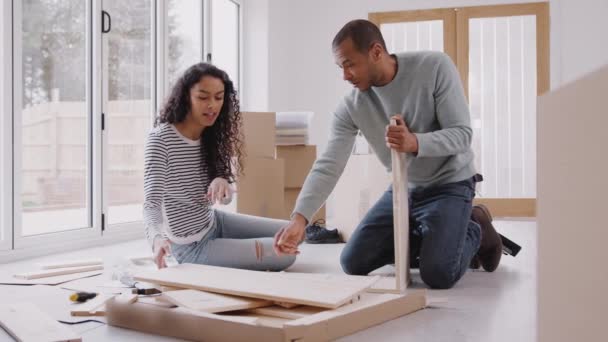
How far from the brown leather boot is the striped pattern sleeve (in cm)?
122

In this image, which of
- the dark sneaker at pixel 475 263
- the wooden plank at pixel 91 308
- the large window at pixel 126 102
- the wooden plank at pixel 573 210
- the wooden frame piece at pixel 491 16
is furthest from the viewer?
the wooden frame piece at pixel 491 16

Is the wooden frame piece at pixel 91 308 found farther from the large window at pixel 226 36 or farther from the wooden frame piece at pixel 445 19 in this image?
the wooden frame piece at pixel 445 19

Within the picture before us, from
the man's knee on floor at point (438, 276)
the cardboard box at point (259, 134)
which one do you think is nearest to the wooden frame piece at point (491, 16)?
the cardboard box at point (259, 134)

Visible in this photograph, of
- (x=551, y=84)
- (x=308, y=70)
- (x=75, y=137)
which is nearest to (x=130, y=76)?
(x=75, y=137)

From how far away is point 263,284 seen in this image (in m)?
1.65

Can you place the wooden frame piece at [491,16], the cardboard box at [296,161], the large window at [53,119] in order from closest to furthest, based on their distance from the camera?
1. the large window at [53,119]
2. the cardboard box at [296,161]
3. the wooden frame piece at [491,16]

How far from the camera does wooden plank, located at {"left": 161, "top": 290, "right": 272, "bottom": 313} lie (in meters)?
1.47

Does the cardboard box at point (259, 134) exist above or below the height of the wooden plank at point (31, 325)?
above

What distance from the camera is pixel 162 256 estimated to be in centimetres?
191

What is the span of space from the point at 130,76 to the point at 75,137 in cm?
66

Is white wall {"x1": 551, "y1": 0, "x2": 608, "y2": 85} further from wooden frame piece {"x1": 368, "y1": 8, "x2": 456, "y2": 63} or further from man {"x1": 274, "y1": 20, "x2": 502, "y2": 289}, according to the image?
man {"x1": 274, "y1": 20, "x2": 502, "y2": 289}

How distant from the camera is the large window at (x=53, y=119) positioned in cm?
304

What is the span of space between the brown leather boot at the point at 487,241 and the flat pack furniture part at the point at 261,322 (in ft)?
2.70

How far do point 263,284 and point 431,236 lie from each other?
0.74 metres
